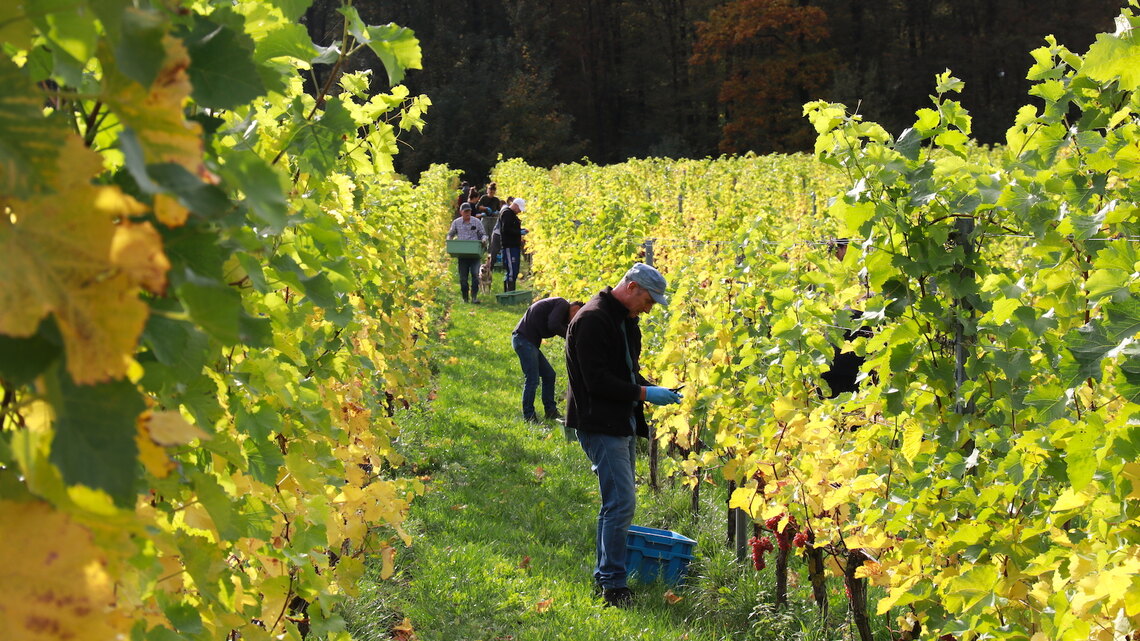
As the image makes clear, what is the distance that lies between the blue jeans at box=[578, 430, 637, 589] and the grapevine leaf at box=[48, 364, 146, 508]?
4.59m

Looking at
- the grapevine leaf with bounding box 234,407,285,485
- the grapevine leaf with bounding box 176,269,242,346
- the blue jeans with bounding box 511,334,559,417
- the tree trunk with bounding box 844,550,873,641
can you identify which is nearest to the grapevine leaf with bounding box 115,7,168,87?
the grapevine leaf with bounding box 176,269,242,346

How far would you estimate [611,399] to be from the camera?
17.3ft

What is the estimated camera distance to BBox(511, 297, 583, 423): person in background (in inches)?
306

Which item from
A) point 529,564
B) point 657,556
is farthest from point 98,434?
point 529,564

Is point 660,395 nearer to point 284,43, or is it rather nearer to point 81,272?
point 284,43

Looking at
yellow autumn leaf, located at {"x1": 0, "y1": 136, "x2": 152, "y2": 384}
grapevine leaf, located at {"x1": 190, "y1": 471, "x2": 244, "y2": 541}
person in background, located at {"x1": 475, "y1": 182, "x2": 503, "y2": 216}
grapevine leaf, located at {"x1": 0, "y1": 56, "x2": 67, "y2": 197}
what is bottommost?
grapevine leaf, located at {"x1": 190, "y1": 471, "x2": 244, "y2": 541}

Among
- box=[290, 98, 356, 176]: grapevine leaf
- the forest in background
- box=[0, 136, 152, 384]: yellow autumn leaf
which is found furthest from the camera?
the forest in background

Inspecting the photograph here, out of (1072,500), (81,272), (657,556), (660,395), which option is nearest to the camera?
(81,272)

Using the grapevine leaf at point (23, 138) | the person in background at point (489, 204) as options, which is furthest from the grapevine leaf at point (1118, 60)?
the person in background at point (489, 204)

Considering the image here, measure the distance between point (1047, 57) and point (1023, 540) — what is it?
135 centimetres

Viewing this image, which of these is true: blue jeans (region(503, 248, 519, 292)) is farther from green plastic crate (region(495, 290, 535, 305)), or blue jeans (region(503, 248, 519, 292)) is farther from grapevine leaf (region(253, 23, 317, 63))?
grapevine leaf (region(253, 23, 317, 63))

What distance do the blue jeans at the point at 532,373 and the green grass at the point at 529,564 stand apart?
259 mm

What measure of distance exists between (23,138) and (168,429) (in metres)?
0.24

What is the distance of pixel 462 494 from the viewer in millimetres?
6965
